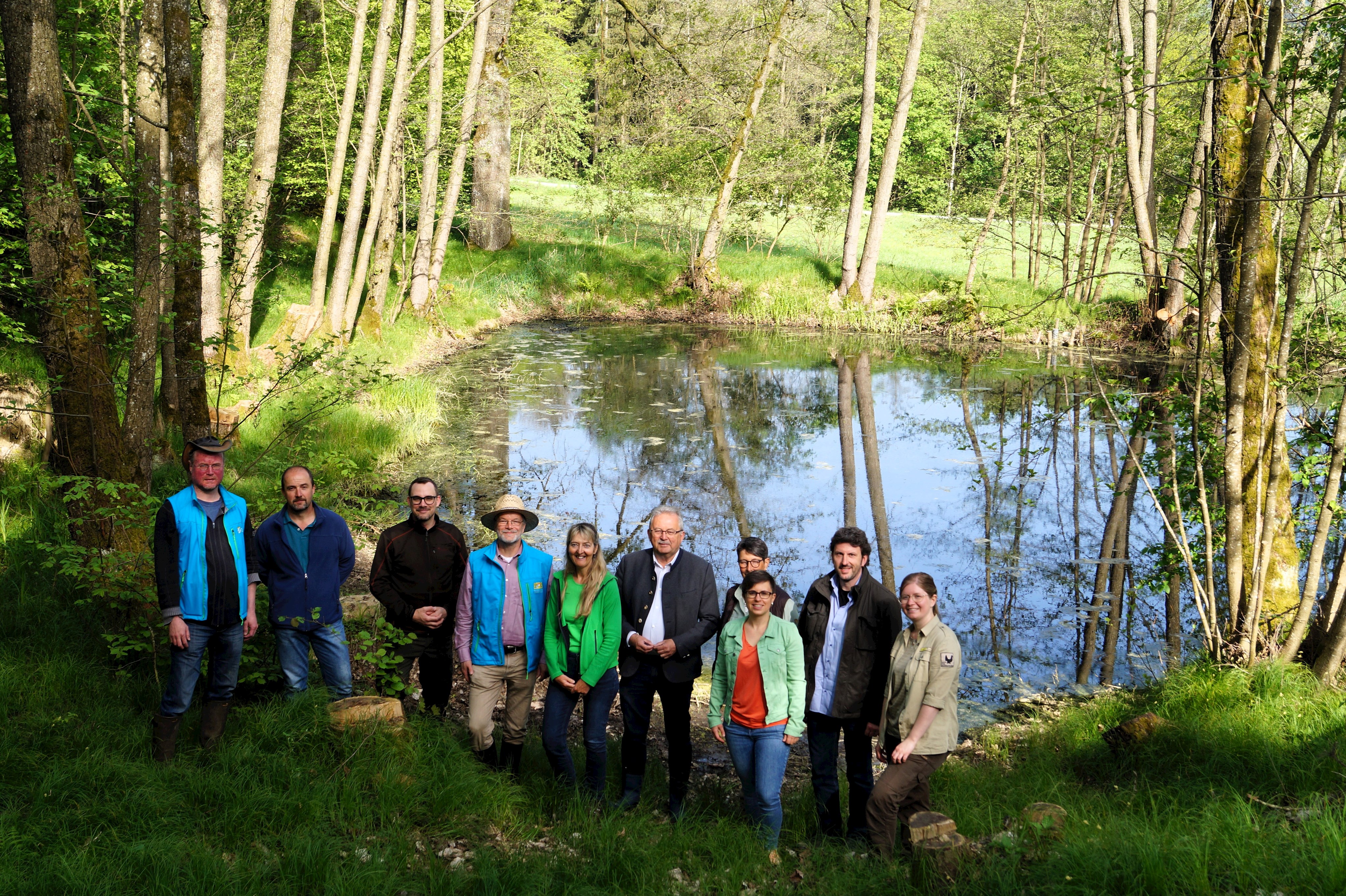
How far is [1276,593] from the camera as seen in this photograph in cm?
682

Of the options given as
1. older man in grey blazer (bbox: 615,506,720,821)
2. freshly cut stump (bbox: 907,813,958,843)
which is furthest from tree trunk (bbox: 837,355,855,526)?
freshly cut stump (bbox: 907,813,958,843)

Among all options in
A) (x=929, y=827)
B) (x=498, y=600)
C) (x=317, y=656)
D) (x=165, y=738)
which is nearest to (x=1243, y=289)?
(x=929, y=827)

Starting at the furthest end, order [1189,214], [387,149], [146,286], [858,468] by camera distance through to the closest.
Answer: [1189,214]
[387,149]
[858,468]
[146,286]

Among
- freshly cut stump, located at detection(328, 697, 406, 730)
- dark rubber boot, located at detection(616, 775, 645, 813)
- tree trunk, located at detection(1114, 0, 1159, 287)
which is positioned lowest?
dark rubber boot, located at detection(616, 775, 645, 813)

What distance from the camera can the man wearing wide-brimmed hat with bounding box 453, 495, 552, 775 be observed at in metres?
5.41

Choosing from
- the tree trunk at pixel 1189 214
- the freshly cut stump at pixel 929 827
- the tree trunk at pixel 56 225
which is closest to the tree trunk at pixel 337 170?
the tree trunk at pixel 56 225

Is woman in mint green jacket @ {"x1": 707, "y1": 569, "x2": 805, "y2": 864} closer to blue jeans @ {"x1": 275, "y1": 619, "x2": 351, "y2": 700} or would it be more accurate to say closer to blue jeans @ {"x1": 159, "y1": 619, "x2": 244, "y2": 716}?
blue jeans @ {"x1": 275, "y1": 619, "x2": 351, "y2": 700}

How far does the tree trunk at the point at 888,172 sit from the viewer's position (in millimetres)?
28422

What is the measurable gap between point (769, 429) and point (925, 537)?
580 cm

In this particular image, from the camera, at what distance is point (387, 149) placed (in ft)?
59.8

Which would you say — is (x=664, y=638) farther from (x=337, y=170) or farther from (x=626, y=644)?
(x=337, y=170)

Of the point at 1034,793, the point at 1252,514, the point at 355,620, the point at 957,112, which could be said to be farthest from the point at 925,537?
the point at 957,112

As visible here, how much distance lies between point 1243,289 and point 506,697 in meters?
5.23

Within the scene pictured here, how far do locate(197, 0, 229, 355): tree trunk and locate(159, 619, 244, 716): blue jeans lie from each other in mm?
7821
